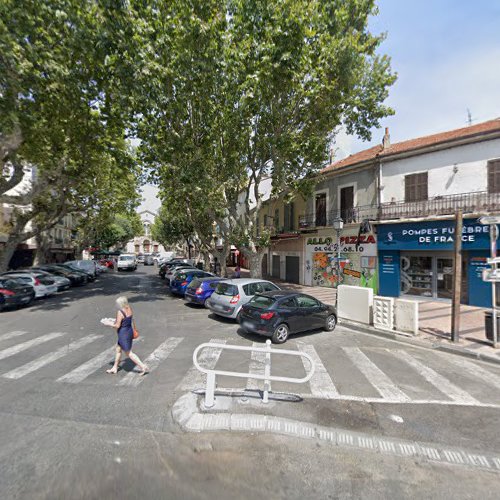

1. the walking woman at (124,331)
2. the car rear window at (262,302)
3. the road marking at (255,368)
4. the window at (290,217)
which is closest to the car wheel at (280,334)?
the car rear window at (262,302)

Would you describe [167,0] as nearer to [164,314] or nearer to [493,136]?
[164,314]

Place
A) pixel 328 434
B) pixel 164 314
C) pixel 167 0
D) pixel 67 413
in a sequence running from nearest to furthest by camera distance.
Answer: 1. pixel 328 434
2. pixel 67 413
3. pixel 167 0
4. pixel 164 314

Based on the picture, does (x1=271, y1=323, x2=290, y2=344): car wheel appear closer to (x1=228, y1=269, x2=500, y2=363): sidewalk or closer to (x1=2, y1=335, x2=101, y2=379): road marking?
(x1=228, y1=269, x2=500, y2=363): sidewalk

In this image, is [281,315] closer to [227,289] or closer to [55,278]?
[227,289]

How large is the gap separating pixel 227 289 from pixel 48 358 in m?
5.49

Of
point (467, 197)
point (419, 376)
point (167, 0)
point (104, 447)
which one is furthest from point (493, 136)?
point (104, 447)

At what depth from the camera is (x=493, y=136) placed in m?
12.1

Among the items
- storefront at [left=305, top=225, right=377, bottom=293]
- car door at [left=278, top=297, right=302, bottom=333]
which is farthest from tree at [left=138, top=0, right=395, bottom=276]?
car door at [left=278, top=297, right=302, bottom=333]

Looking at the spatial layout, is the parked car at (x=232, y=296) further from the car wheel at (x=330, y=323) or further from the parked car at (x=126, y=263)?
the parked car at (x=126, y=263)

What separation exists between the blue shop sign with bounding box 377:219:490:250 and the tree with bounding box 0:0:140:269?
533 inches

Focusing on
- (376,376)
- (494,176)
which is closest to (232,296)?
(376,376)

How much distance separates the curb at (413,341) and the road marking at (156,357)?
19.6 feet

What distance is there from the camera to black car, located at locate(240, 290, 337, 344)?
25.6 feet

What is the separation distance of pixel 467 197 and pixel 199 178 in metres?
12.0
